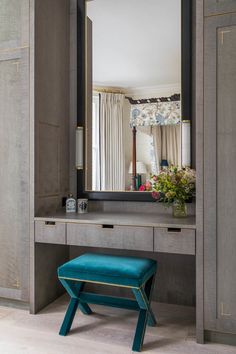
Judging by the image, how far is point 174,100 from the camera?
2.74 meters

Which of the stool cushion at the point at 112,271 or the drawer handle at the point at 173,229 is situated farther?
the drawer handle at the point at 173,229

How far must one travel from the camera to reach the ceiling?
273 cm

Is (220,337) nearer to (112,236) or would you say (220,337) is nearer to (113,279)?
(113,279)

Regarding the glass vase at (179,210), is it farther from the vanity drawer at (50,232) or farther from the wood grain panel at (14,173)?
the wood grain panel at (14,173)

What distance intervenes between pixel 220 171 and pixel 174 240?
0.55m

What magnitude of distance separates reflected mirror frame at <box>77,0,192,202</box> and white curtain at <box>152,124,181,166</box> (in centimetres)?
12

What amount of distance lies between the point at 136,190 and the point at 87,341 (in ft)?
4.00

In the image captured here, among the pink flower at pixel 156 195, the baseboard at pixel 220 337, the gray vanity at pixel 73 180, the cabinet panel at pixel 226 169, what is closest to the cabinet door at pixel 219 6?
the gray vanity at pixel 73 180

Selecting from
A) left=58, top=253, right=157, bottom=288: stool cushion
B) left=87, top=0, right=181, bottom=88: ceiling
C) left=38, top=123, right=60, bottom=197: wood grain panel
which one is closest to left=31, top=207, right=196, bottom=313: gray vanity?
left=58, top=253, right=157, bottom=288: stool cushion

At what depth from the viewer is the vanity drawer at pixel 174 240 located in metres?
2.19

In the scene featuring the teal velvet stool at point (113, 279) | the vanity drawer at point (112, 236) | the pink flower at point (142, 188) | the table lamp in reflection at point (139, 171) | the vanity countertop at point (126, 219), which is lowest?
the teal velvet stool at point (113, 279)

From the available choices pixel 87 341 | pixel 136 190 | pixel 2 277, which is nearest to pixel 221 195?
pixel 136 190

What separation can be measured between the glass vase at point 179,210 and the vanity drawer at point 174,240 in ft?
0.99

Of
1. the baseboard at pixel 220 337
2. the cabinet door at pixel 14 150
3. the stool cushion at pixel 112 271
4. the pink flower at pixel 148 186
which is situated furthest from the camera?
the pink flower at pixel 148 186
